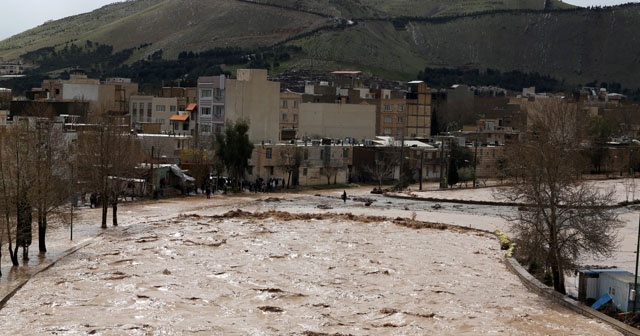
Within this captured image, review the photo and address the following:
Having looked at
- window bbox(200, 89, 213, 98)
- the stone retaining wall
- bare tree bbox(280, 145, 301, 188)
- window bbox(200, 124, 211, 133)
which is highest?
window bbox(200, 89, 213, 98)

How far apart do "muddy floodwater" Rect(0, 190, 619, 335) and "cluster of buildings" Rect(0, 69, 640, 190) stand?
24416mm

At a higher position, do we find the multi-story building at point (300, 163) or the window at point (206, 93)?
the window at point (206, 93)

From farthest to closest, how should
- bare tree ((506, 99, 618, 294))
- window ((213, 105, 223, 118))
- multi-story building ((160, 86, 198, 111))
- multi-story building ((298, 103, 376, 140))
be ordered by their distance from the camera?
1. multi-story building ((298, 103, 376, 140))
2. multi-story building ((160, 86, 198, 111))
3. window ((213, 105, 223, 118))
4. bare tree ((506, 99, 618, 294))

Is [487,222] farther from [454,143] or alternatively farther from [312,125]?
[312,125]

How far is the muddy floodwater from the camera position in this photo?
27609 millimetres

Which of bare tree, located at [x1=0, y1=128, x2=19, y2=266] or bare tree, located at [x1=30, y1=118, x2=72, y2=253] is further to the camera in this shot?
bare tree, located at [x1=30, y1=118, x2=72, y2=253]

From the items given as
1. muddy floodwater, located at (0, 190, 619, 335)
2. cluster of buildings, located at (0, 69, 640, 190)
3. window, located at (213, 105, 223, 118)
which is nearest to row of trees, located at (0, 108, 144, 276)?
muddy floodwater, located at (0, 190, 619, 335)

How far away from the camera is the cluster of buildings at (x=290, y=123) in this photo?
77.8 m

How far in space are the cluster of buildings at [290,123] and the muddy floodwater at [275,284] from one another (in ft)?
80.1

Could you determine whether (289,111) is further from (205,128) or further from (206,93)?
(205,128)

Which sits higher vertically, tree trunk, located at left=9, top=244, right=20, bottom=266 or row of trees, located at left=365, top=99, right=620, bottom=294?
row of trees, located at left=365, top=99, right=620, bottom=294

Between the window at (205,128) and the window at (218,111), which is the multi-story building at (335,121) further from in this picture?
the window at (218,111)

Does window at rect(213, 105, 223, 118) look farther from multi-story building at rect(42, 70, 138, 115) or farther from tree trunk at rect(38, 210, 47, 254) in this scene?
tree trunk at rect(38, 210, 47, 254)

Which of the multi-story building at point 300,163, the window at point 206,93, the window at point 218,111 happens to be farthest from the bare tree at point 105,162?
the window at point 206,93
